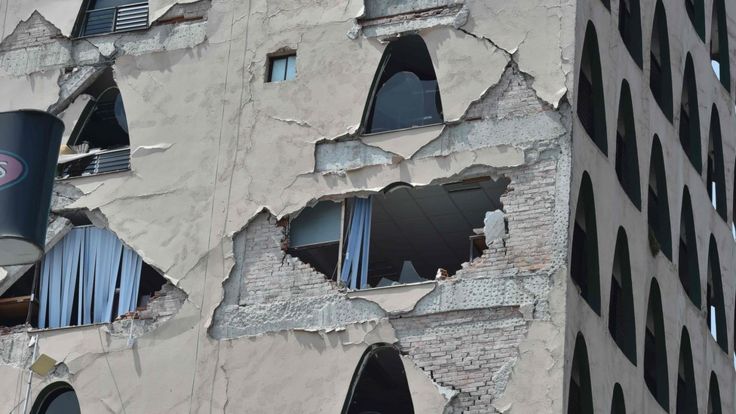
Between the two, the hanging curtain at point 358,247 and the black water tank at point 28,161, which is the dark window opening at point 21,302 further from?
the black water tank at point 28,161

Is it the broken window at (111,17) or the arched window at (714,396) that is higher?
the broken window at (111,17)

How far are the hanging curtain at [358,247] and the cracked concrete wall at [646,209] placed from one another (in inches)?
138

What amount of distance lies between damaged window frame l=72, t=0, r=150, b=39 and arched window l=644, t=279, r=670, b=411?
10.8 m

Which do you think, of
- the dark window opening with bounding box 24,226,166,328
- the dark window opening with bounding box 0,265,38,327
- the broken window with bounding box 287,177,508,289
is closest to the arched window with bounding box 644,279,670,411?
the broken window with bounding box 287,177,508,289

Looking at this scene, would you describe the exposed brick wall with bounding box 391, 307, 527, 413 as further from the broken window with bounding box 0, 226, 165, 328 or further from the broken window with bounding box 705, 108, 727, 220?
the broken window with bounding box 705, 108, 727, 220

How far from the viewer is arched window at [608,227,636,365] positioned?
30281 millimetres

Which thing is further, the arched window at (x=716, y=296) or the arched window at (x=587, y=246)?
the arched window at (x=716, y=296)

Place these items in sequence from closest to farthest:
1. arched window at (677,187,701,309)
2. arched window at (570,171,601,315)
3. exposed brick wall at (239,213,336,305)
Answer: exposed brick wall at (239,213,336,305) → arched window at (570,171,601,315) → arched window at (677,187,701,309)

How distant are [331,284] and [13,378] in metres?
5.74

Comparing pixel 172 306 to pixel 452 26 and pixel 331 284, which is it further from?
pixel 452 26

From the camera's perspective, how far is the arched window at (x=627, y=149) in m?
31.4

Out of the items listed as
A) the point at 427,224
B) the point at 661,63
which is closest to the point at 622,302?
the point at 427,224

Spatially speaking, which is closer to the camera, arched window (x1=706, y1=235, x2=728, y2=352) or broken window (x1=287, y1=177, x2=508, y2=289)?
broken window (x1=287, y1=177, x2=508, y2=289)

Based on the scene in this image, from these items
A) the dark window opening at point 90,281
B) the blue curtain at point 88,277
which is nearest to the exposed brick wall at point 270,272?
the dark window opening at point 90,281
